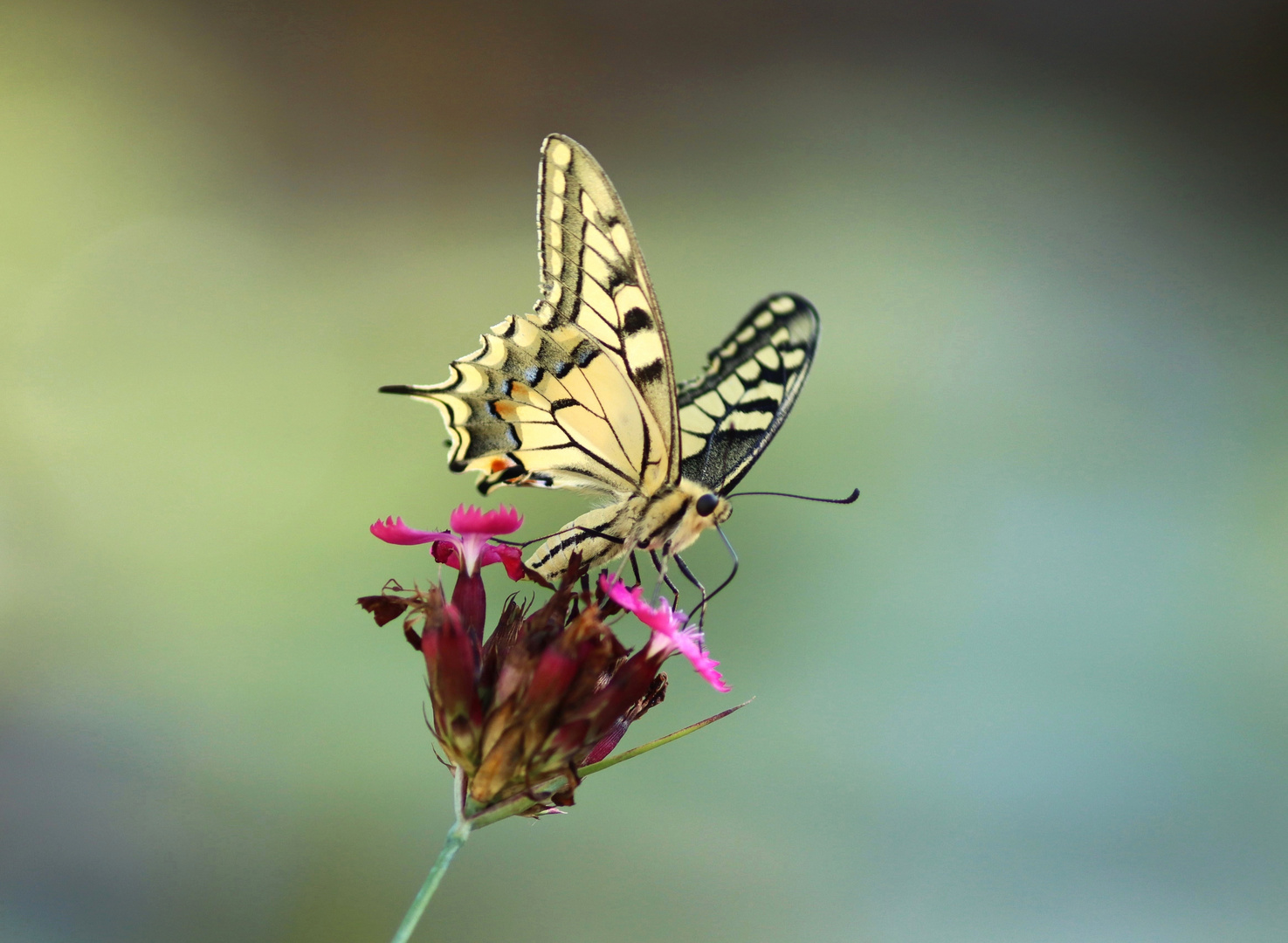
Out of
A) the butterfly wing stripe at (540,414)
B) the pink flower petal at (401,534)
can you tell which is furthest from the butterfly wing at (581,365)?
the pink flower petal at (401,534)

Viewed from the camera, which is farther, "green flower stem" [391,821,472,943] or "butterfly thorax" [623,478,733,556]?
"butterfly thorax" [623,478,733,556]

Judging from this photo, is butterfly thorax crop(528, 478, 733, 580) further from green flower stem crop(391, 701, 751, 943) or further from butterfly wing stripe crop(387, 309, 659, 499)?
green flower stem crop(391, 701, 751, 943)

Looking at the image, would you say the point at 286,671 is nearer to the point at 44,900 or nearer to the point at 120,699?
the point at 120,699

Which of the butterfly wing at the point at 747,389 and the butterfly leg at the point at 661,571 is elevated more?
the butterfly wing at the point at 747,389

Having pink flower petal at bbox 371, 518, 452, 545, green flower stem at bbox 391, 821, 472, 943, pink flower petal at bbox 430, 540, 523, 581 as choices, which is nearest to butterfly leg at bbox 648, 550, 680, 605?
pink flower petal at bbox 430, 540, 523, 581

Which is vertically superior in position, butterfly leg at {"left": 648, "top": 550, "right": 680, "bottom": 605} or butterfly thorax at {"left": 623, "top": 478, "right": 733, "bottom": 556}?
butterfly thorax at {"left": 623, "top": 478, "right": 733, "bottom": 556}

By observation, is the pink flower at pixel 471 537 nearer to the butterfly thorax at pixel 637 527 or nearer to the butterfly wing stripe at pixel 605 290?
the butterfly thorax at pixel 637 527

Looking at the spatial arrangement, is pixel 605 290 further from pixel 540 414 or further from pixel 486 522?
A: pixel 486 522
